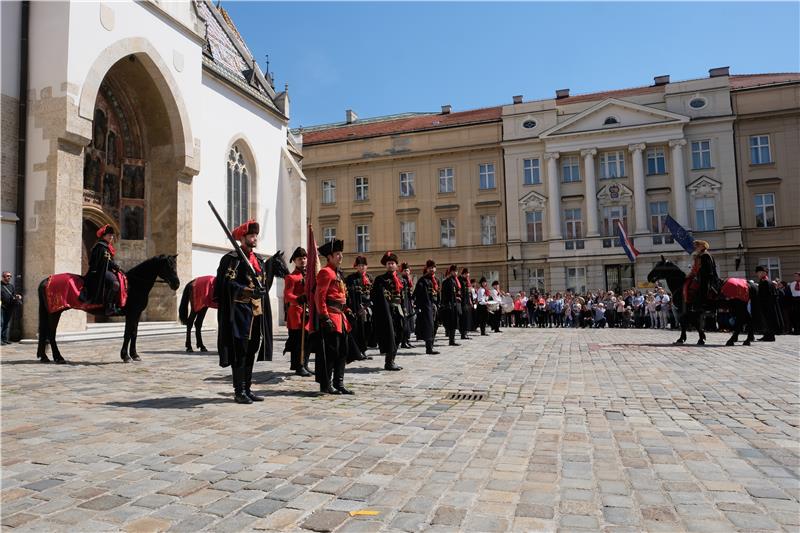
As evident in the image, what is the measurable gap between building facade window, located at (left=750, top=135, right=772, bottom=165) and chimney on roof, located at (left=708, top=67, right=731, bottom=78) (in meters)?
4.74

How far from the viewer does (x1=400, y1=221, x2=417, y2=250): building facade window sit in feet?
137

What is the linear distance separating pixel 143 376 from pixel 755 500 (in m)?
7.99

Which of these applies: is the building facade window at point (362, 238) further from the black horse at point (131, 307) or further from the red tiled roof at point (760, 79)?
the black horse at point (131, 307)

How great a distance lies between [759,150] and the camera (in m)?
36.2

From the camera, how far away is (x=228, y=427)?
510 cm

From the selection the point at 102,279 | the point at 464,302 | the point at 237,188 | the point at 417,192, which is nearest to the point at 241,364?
the point at 102,279

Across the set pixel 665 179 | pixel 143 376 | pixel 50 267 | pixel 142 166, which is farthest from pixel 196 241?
pixel 665 179

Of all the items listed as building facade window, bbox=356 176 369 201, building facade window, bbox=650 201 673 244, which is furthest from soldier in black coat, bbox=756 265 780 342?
building facade window, bbox=356 176 369 201

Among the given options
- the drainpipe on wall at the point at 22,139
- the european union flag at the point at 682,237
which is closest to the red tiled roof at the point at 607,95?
the european union flag at the point at 682,237

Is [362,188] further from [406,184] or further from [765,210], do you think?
[765,210]

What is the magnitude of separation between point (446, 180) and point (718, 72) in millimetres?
19813

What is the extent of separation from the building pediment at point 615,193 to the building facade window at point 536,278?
666 cm

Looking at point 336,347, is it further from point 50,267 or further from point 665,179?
point 665,179

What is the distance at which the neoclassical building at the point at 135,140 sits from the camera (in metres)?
14.5
